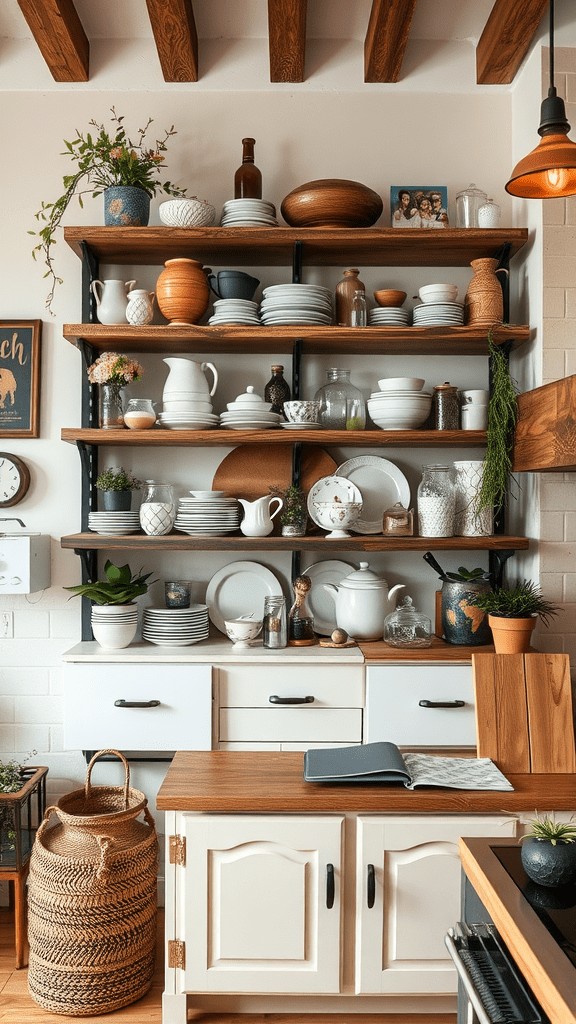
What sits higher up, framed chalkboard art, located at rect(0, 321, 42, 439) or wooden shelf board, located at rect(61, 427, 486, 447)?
framed chalkboard art, located at rect(0, 321, 42, 439)

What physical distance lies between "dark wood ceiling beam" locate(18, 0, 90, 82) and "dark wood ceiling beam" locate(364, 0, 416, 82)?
1035 millimetres

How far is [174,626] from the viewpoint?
2.68 meters

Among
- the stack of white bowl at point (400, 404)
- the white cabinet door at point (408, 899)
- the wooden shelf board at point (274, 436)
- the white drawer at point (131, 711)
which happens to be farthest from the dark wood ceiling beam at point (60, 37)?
the white cabinet door at point (408, 899)

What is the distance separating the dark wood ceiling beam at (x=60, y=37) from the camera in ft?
8.36

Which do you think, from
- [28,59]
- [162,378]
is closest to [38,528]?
[162,378]

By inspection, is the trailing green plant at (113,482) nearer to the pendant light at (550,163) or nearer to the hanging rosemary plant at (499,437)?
the hanging rosemary plant at (499,437)

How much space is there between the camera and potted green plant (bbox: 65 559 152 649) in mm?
2619

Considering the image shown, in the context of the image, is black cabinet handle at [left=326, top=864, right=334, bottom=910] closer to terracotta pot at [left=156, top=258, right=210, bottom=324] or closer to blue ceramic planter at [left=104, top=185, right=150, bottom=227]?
terracotta pot at [left=156, top=258, right=210, bottom=324]

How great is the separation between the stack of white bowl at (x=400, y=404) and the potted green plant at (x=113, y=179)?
40.4 inches

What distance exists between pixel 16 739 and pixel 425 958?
5.62 ft

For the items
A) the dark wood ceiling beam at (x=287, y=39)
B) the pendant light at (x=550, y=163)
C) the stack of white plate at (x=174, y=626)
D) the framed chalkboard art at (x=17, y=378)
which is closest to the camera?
the pendant light at (x=550, y=163)

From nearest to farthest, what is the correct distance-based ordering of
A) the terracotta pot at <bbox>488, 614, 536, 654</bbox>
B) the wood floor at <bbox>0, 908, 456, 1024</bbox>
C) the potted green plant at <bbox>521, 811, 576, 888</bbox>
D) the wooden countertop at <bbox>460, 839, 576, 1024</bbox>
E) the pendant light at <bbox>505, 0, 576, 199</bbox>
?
the wooden countertop at <bbox>460, 839, 576, 1024</bbox> < the potted green plant at <bbox>521, 811, 576, 888</bbox> < the pendant light at <bbox>505, 0, 576, 199</bbox> < the wood floor at <bbox>0, 908, 456, 1024</bbox> < the terracotta pot at <bbox>488, 614, 536, 654</bbox>

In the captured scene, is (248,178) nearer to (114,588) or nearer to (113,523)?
(113,523)

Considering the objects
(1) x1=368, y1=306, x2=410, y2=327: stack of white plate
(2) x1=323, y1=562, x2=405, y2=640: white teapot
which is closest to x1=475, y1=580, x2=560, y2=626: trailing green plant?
(2) x1=323, y1=562, x2=405, y2=640: white teapot
